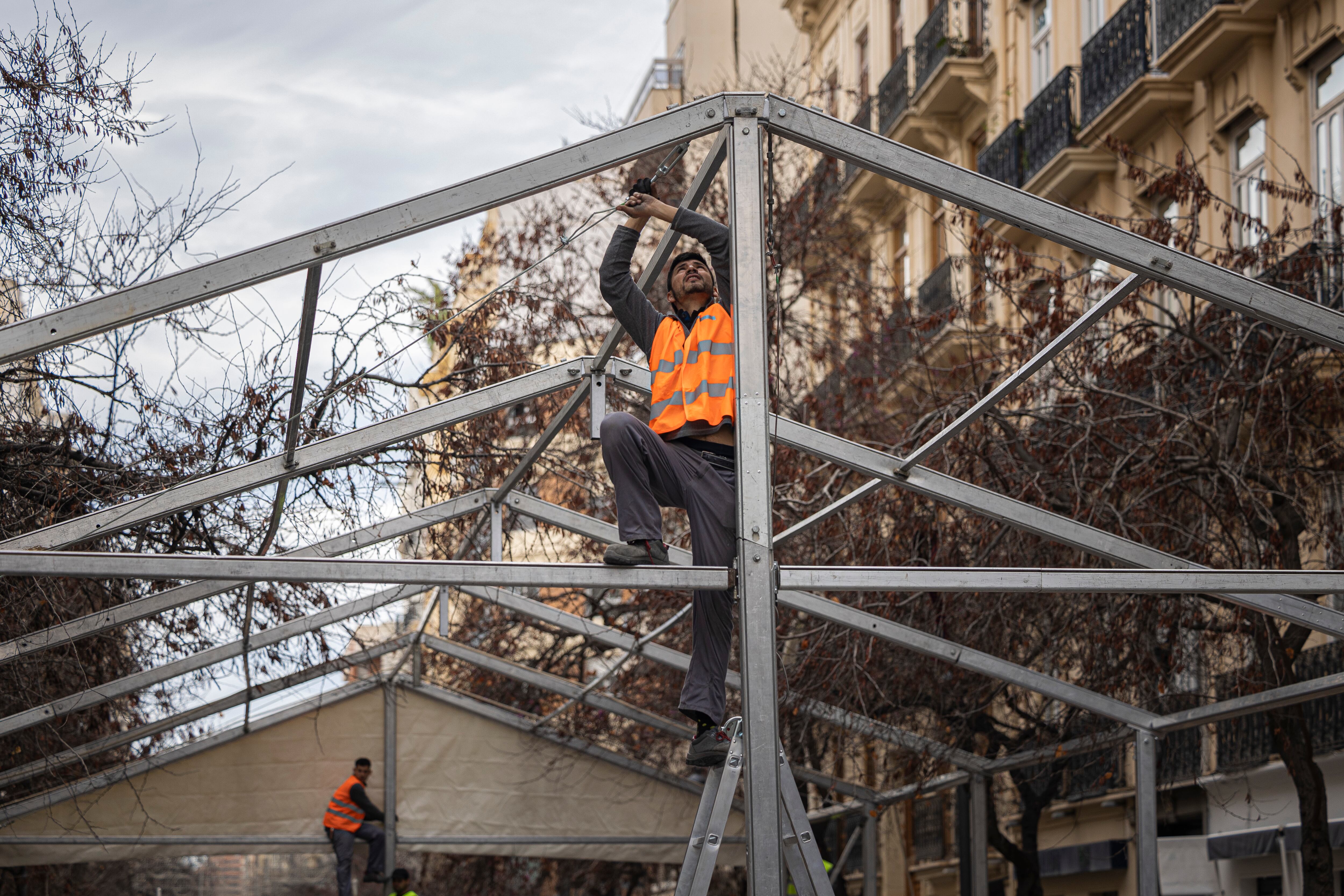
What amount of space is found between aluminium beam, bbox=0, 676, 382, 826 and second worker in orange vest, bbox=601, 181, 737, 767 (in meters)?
6.94

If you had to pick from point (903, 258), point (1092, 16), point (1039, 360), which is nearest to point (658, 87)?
point (903, 258)

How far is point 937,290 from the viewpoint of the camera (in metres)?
21.0

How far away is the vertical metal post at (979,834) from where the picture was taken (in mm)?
12906

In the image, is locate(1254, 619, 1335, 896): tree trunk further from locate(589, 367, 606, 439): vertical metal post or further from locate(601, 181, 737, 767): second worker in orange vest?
locate(601, 181, 737, 767): second worker in orange vest

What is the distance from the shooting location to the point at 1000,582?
5.68m

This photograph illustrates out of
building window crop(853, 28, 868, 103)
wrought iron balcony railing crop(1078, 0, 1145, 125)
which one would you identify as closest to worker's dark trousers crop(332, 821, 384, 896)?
wrought iron balcony railing crop(1078, 0, 1145, 125)

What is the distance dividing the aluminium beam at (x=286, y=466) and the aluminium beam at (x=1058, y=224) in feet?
8.59

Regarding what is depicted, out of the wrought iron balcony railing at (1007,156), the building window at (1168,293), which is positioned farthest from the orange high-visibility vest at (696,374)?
the wrought iron balcony railing at (1007,156)

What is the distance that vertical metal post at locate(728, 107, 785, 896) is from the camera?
5.07m

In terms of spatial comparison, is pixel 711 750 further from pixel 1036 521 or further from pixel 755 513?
pixel 1036 521

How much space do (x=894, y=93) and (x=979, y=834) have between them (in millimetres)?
14664

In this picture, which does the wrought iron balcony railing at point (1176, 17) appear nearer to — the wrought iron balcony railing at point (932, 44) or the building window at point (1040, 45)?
the building window at point (1040, 45)

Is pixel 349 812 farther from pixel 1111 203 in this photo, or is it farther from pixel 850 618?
pixel 1111 203

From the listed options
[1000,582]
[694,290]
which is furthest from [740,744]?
[694,290]
